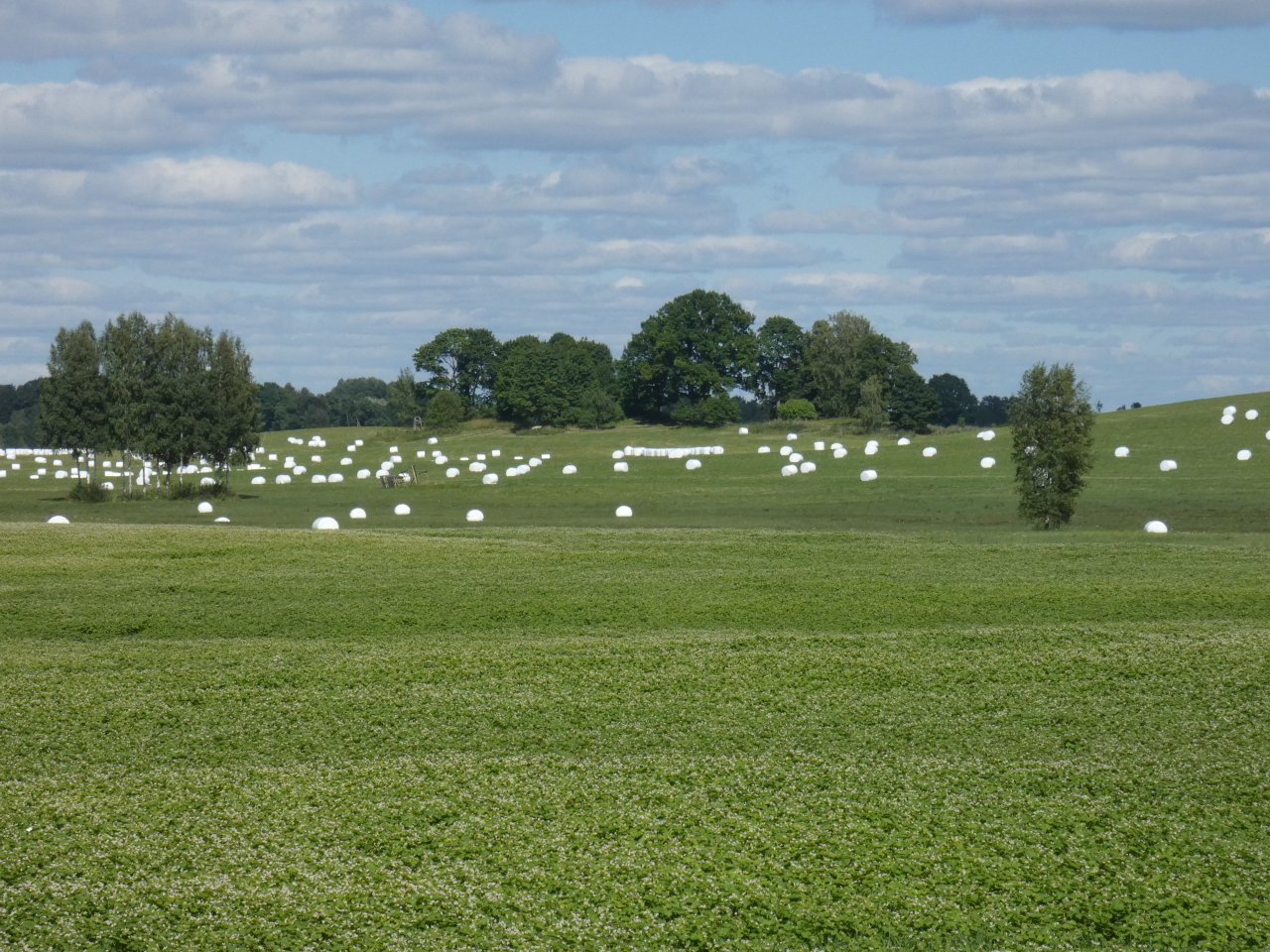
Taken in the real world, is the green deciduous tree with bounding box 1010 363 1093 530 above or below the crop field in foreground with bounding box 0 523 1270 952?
above

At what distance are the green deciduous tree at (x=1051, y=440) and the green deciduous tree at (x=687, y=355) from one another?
88.5 metres

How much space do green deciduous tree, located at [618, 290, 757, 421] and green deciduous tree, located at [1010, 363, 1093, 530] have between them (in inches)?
3483

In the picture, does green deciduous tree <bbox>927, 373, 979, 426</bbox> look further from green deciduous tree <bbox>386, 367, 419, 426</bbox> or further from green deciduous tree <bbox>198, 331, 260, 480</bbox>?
green deciduous tree <bbox>198, 331, 260, 480</bbox>

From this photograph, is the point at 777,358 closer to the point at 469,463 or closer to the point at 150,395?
the point at 469,463

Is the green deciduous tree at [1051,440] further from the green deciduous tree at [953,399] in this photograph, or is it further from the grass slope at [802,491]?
the green deciduous tree at [953,399]

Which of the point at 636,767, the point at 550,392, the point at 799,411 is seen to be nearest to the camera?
the point at 636,767

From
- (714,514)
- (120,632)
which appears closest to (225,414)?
(714,514)

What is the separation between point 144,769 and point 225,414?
63.5 m

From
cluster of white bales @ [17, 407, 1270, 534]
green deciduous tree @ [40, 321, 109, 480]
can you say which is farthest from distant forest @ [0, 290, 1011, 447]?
green deciduous tree @ [40, 321, 109, 480]

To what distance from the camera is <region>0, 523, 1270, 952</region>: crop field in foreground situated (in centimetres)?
978

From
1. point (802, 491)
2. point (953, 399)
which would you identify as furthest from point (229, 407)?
point (953, 399)

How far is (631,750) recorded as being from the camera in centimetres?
1383

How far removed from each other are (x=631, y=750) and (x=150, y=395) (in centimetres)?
6519

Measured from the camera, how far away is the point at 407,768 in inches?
516
